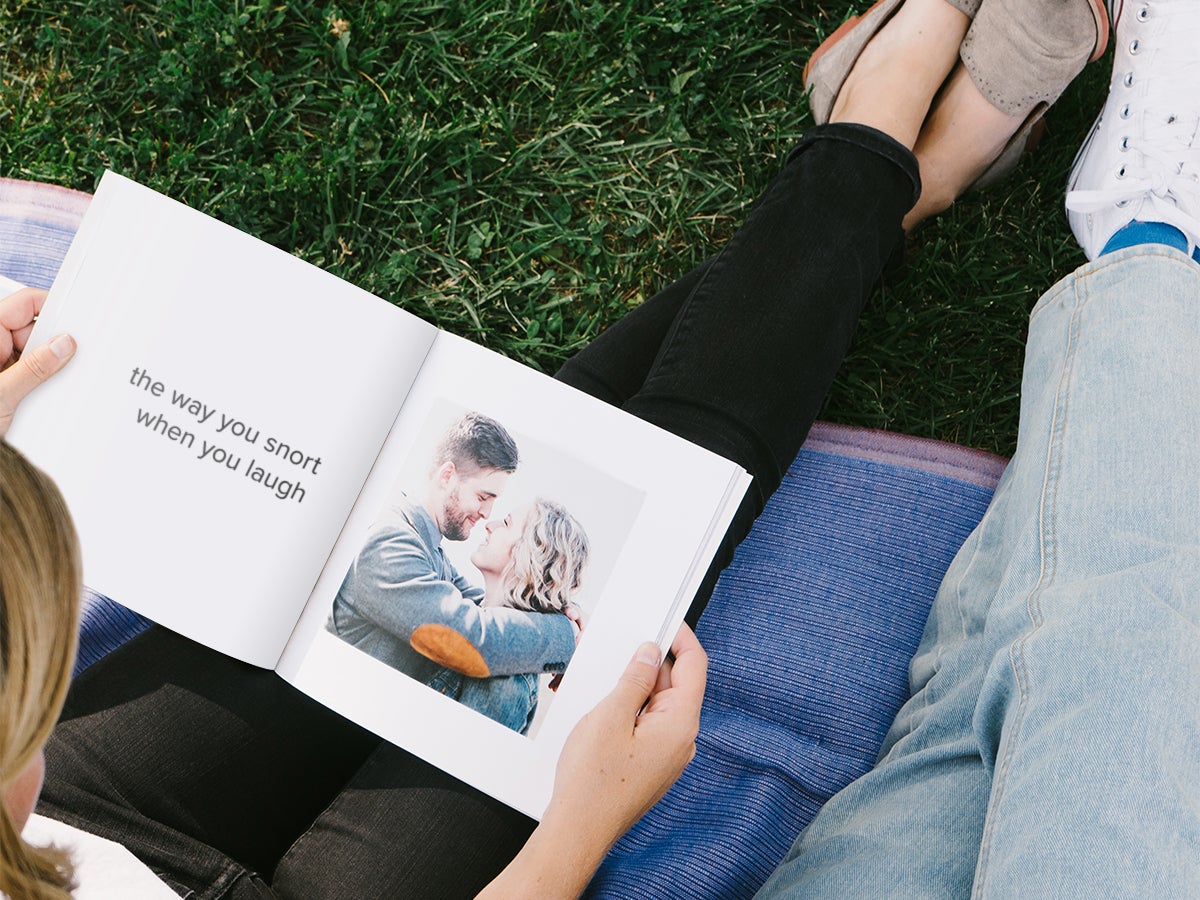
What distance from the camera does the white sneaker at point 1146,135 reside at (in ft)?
3.76

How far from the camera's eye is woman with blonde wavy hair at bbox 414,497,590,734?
2.84ft

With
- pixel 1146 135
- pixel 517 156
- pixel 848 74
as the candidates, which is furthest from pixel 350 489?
pixel 1146 135

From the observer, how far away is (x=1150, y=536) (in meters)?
0.85

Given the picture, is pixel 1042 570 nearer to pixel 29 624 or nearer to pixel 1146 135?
pixel 1146 135

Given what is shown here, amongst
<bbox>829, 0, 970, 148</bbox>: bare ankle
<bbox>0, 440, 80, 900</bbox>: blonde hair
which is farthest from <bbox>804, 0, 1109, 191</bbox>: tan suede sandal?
<bbox>0, 440, 80, 900</bbox>: blonde hair

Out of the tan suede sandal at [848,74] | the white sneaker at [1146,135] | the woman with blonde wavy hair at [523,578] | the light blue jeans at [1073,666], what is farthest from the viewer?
the tan suede sandal at [848,74]

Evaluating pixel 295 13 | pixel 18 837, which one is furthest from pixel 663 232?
pixel 18 837

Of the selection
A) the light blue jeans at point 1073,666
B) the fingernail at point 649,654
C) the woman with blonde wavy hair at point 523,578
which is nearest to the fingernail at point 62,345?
the woman with blonde wavy hair at point 523,578

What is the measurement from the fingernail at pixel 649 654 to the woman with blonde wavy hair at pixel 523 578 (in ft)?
0.23

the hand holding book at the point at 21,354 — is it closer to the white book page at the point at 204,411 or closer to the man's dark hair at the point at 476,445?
the white book page at the point at 204,411

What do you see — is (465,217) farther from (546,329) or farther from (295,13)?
(295,13)

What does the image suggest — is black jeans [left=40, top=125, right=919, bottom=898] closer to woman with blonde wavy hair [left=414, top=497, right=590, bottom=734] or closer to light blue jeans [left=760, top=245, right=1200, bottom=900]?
woman with blonde wavy hair [left=414, top=497, right=590, bottom=734]

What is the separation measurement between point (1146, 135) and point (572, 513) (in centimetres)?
→ 94

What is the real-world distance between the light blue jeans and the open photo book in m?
0.29
